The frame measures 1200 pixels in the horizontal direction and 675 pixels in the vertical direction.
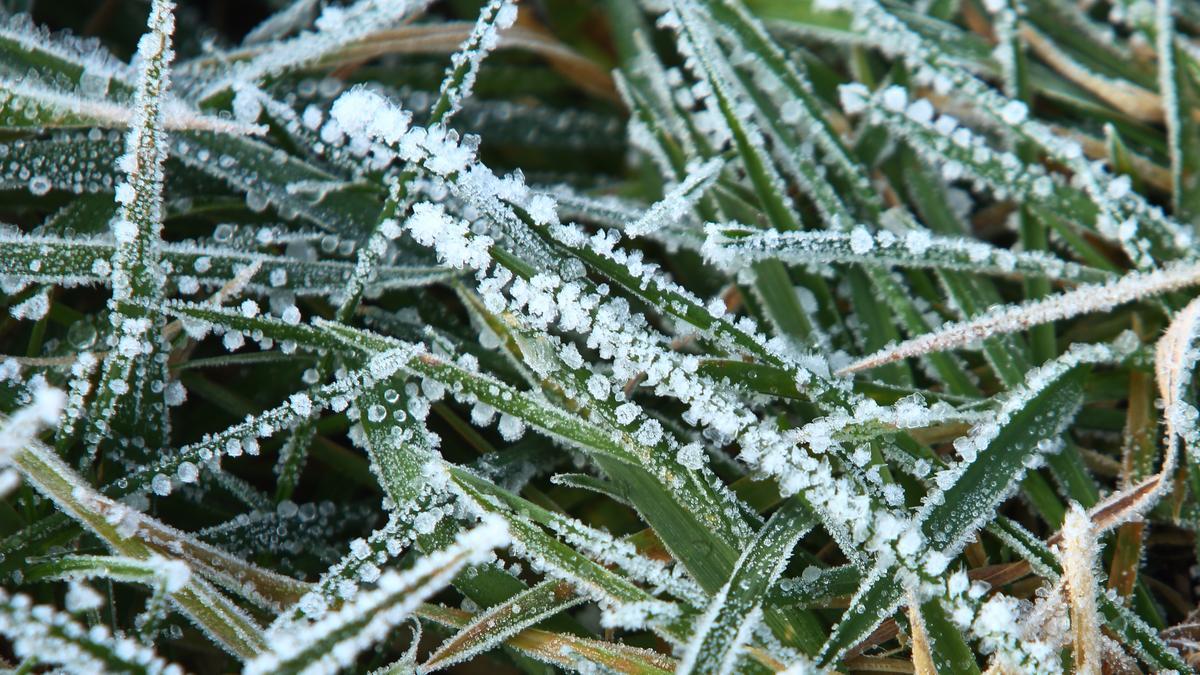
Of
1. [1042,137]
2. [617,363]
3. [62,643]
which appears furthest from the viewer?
[1042,137]

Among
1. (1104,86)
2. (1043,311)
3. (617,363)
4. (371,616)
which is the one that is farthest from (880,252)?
(371,616)

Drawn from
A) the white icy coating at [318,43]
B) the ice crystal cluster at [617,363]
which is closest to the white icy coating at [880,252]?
→ the ice crystal cluster at [617,363]

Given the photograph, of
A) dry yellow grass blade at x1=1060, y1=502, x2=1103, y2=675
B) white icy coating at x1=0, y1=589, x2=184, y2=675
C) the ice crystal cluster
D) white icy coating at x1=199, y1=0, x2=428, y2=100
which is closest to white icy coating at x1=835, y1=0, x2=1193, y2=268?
the ice crystal cluster

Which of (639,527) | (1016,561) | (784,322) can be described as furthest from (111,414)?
(1016,561)

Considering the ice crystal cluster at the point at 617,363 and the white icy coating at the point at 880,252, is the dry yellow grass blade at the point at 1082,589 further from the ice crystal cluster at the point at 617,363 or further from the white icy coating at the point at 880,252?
the white icy coating at the point at 880,252

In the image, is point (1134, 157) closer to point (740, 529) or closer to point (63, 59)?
point (740, 529)

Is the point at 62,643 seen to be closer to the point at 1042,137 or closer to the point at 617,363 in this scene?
the point at 617,363

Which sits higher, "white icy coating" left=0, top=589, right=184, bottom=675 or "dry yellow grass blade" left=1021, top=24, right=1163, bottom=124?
"dry yellow grass blade" left=1021, top=24, right=1163, bottom=124

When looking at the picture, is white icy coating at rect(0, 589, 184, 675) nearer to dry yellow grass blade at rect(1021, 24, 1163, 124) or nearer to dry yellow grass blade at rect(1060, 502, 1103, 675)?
dry yellow grass blade at rect(1060, 502, 1103, 675)
